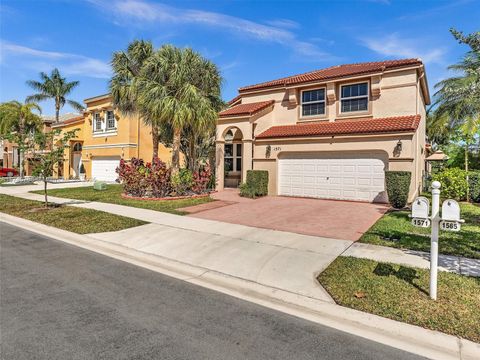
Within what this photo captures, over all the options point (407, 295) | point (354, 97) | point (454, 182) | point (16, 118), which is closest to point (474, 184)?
point (454, 182)

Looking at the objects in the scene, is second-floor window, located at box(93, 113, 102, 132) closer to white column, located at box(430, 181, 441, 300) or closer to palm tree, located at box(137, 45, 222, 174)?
palm tree, located at box(137, 45, 222, 174)

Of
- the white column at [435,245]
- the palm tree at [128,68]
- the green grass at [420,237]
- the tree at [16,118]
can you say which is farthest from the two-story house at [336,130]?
the tree at [16,118]

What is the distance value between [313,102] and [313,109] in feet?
1.35

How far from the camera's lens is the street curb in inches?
137

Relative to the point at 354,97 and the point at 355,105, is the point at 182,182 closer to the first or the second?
the point at 355,105

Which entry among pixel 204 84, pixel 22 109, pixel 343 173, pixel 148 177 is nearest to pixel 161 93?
pixel 204 84

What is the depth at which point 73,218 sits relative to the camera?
11008 mm

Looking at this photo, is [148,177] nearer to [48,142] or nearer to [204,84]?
[48,142]

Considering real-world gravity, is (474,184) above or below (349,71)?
below

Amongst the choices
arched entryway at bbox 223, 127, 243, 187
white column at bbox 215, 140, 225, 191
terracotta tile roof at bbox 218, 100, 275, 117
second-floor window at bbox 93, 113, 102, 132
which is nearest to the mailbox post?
terracotta tile roof at bbox 218, 100, 275, 117

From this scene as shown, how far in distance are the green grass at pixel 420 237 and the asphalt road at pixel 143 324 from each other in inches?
175

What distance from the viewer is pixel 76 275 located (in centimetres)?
577

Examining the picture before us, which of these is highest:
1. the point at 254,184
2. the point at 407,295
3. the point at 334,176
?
the point at 334,176

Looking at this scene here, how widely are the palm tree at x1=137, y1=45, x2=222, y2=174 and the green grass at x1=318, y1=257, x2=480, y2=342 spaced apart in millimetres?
11774
